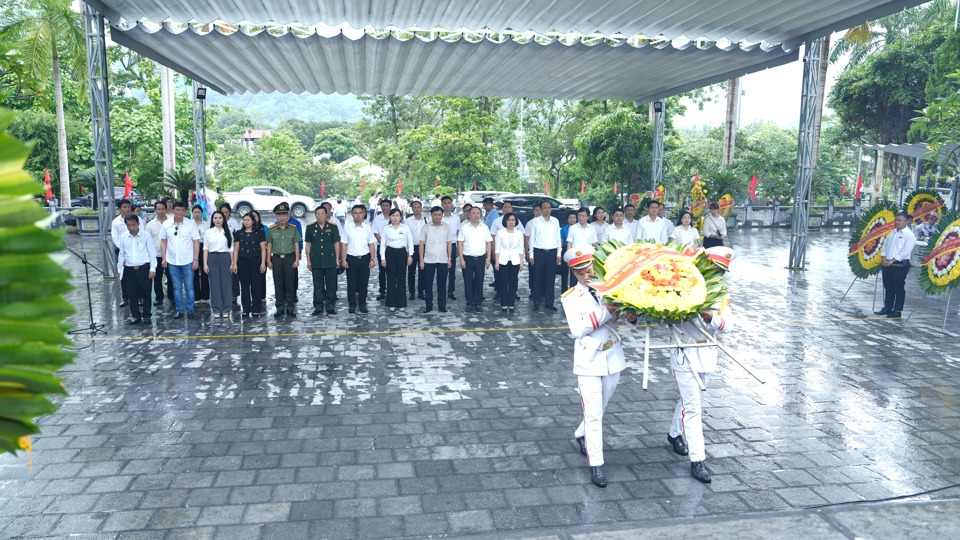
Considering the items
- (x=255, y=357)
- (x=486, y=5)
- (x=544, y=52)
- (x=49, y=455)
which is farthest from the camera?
(x=544, y=52)

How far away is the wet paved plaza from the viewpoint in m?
4.48

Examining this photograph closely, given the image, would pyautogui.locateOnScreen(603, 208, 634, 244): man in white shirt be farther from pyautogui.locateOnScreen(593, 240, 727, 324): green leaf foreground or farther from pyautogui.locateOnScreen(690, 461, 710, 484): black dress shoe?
pyautogui.locateOnScreen(690, 461, 710, 484): black dress shoe

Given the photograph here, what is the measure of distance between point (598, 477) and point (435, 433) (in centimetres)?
154

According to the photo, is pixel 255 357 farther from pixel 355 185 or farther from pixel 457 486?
pixel 355 185

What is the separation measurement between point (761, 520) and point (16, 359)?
13.8ft

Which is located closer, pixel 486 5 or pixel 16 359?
pixel 16 359

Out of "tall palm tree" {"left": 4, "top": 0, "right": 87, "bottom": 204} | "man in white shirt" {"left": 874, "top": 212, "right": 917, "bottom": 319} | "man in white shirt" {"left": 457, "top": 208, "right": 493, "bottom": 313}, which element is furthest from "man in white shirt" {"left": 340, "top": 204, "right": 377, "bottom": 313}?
"tall palm tree" {"left": 4, "top": 0, "right": 87, "bottom": 204}

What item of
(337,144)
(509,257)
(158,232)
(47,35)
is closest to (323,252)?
(158,232)

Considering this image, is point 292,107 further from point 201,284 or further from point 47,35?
point 201,284

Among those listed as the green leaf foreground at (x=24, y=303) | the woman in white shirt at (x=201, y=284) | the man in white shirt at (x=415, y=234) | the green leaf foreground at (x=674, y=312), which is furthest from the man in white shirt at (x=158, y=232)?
the green leaf foreground at (x=24, y=303)

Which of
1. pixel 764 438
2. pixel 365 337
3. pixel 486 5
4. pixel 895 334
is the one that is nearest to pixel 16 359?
pixel 764 438

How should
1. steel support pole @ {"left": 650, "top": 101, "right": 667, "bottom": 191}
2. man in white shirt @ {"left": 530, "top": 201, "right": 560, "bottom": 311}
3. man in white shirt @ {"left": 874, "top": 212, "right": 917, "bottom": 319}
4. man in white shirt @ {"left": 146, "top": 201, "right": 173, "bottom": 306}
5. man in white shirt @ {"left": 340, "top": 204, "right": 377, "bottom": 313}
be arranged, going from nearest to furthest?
man in white shirt @ {"left": 146, "top": 201, "right": 173, "bottom": 306}, man in white shirt @ {"left": 874, "top": 212, "right": 917, "bottom": 319}, man in white shirt @ {"left": 340, "top": 204, "right": 377, "bottom": 313}, man in white shirt @ {"left": 530, "top": 201, "right": 560, "bottom": 311}, steel support pole @ {"left": 650, "top": 101, "right": 667, "bottom": 191}

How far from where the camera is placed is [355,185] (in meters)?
38.9

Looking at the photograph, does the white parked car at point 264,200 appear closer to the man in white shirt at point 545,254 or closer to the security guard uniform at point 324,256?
the security guard uniform at point 324,256
